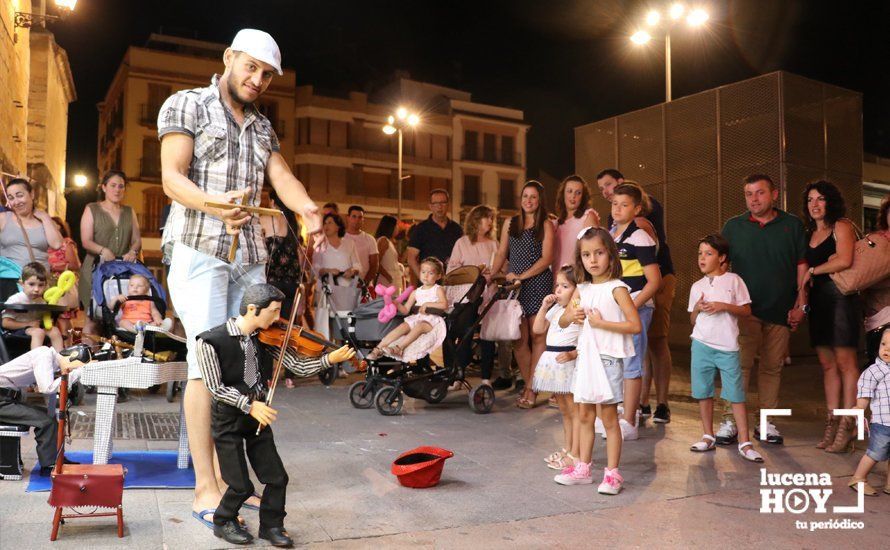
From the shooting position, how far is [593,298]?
4.46 m

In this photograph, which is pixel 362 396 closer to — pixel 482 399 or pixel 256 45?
pixel 482 399

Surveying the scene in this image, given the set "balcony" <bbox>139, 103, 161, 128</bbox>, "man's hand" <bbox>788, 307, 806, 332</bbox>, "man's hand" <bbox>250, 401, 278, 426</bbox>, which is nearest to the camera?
"man's hand" <bbox>250, 401, 278, 426</bbox>

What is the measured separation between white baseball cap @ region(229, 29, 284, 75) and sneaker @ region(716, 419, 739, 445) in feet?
12.8

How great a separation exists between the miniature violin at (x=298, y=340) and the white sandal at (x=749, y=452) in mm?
2955

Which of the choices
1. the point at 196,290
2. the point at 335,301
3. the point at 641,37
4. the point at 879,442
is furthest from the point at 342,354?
the point at 641,37

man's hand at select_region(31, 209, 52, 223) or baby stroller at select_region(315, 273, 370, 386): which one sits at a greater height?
man's hand at select_region(31, 209, 52, 223)

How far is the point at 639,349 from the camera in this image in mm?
5676

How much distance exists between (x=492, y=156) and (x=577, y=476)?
46557 millimetres

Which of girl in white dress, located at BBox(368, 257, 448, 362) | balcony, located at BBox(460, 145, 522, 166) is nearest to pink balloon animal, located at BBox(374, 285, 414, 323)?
girl in white dress, located at BBox(368, 257, 448, 362)

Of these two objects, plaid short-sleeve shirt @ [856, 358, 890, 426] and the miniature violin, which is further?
plaid short-sleeve shirt @ [856, 358, 890, 426]

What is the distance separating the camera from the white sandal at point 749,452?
15.7 ft

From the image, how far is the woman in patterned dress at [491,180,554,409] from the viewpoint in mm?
6816

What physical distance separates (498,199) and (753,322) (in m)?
44.5

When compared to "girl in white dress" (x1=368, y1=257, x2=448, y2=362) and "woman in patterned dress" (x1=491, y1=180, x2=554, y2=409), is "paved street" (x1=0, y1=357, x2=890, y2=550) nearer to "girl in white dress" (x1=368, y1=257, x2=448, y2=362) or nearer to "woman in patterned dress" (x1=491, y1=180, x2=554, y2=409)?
"girl in white dress" (x1=368, y1=257, x2=448, y2=362)
